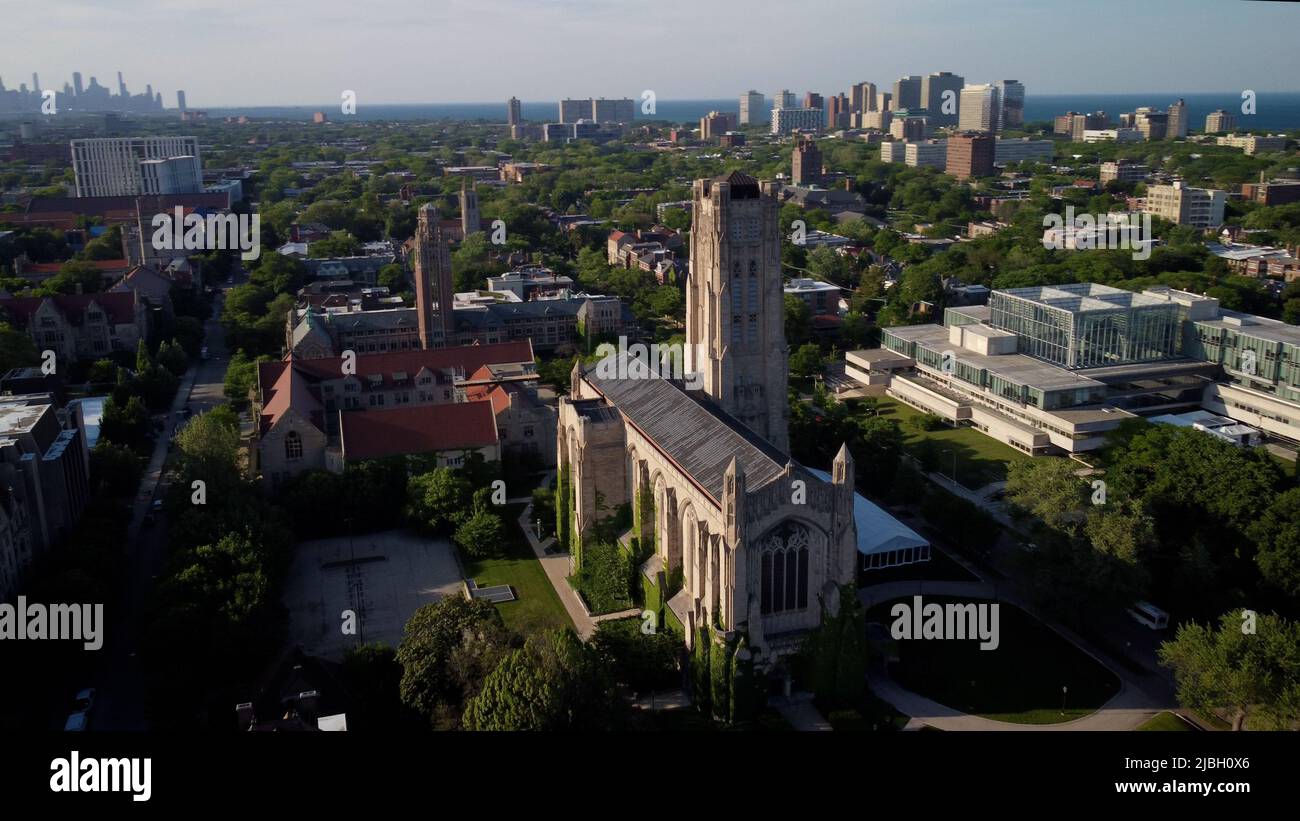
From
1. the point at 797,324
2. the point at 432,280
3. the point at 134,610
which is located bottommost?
the point at 134,610

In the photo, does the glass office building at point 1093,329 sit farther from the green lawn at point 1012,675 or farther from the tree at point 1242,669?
the tree at point 1242,669

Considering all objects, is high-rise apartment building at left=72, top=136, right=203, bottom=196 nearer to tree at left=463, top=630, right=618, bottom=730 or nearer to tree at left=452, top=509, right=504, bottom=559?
tree at left=452, top=509, right=504, bottom=559

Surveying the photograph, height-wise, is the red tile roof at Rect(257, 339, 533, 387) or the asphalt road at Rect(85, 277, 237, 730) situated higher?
the red tile roof at Rect(257, 339, 533, 387)

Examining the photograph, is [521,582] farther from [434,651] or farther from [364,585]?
[434,651]

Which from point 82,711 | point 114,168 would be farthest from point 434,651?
point 114,168

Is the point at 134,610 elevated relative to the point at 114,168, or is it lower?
lower

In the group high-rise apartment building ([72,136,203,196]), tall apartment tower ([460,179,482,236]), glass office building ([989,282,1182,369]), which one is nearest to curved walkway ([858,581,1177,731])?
glass office building ([989,282,1182,369])

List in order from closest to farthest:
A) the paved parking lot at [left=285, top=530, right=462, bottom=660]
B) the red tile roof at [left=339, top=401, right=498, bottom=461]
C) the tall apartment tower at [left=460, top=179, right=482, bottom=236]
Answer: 1. the paved parking lot at [left=285, top=530, right=462, bottom=660]
2. the red tile roof at [left=339, top=401, right=498, bottom=461]
3. the tall apartment tower at [left=460, top=179, right=482, bottom=236]

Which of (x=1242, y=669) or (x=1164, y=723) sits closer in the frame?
(x=1242, y=669)
